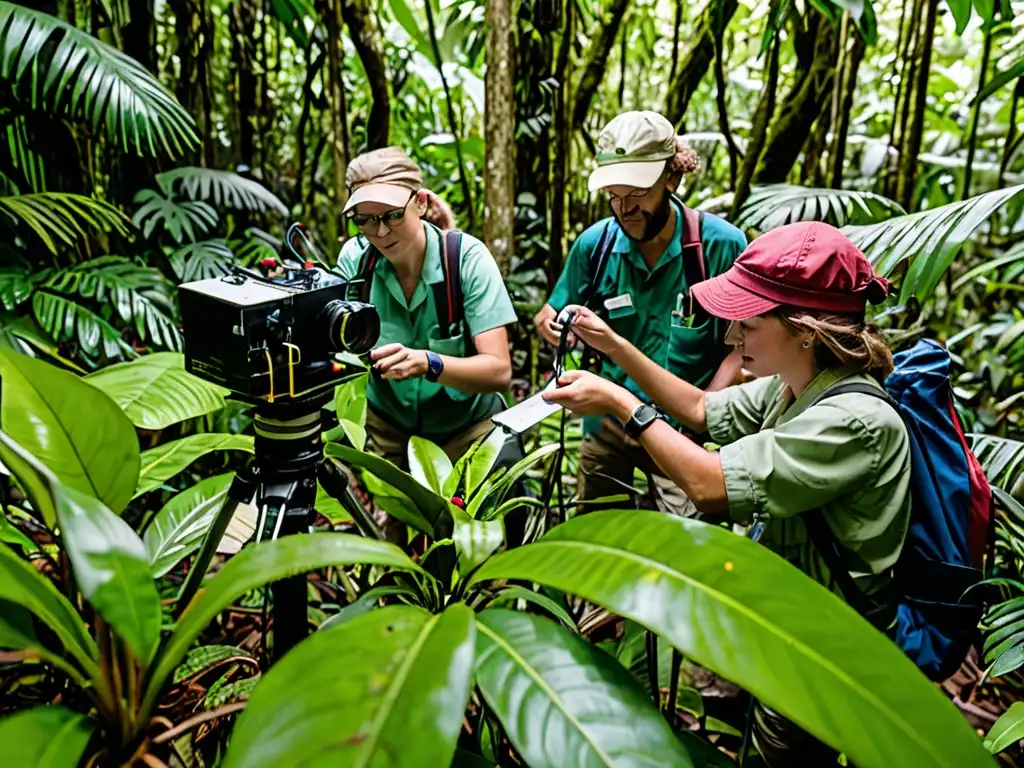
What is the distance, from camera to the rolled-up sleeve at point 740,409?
1264 millimetres

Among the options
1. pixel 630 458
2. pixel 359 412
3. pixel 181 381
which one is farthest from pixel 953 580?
pixel 181 381

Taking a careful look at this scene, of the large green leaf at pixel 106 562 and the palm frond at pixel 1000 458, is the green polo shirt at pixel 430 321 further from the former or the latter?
the palm frond at pixel 1000 458

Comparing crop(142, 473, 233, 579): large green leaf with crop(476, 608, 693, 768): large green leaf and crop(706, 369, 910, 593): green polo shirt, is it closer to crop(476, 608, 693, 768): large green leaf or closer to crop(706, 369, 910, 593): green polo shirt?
crop(476, 608, 693, 768): large green leaf

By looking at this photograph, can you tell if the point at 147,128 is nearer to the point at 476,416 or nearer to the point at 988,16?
the point at 476,416

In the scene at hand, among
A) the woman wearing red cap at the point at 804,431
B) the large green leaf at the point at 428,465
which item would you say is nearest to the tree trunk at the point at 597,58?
the woman wearing red cap at the point at 804,431

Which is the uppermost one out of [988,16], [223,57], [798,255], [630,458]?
[223,57]

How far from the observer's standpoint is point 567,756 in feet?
1.96

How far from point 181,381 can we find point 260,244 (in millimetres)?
2039

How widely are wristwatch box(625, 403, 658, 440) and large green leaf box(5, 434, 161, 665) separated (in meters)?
0.68

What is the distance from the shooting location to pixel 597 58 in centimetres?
345

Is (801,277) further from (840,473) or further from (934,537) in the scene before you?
(934,537)

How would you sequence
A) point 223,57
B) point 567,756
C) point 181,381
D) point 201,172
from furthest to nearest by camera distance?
point 223,57 < point 201,172 < point 181,381 < point 567,756

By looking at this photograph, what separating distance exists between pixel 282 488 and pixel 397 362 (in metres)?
0.37

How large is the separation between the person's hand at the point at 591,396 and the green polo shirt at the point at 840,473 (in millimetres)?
208
